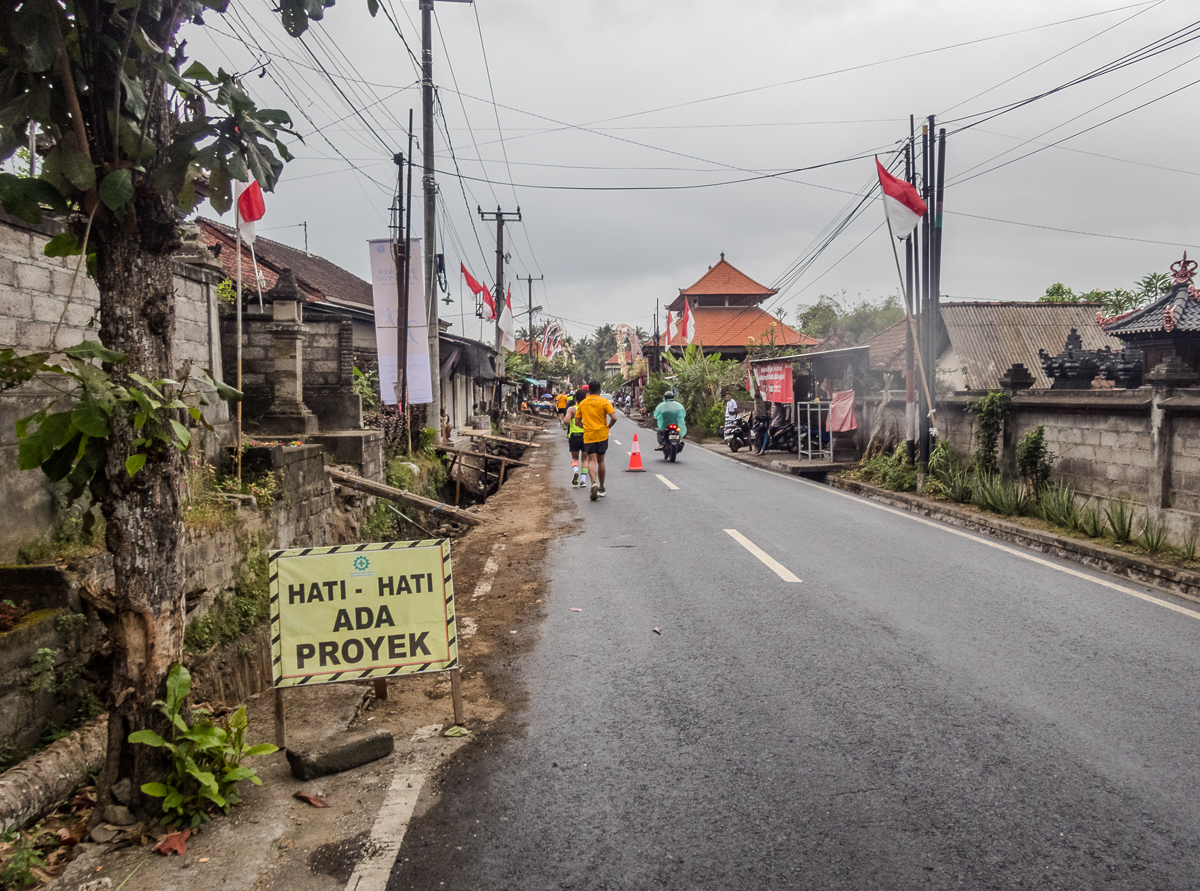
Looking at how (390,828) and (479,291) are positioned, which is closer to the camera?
(390,828)

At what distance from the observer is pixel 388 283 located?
49.9ft

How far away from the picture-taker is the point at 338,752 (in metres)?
3.98

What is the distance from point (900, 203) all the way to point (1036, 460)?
4.80m

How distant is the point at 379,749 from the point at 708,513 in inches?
323

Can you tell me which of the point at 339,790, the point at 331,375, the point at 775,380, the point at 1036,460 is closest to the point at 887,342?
the point at 775,380

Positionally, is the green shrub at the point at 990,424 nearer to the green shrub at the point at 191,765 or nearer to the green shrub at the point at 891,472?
the green shrub at the point at 891,472

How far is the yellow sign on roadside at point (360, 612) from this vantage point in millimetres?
4320

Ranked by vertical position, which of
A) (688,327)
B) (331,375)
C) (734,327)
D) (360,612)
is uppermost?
(734,327)

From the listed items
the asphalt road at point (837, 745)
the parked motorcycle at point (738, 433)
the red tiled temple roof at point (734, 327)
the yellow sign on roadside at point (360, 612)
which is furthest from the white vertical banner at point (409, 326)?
the red tiled temple roof at point (734, 327)

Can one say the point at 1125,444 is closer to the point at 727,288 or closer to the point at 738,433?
the point at 738,433

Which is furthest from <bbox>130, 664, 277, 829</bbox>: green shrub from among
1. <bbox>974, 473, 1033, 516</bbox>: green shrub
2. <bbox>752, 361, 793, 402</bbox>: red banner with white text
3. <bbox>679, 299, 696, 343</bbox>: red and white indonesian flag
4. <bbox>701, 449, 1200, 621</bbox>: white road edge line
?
<bbox>679, 299, 696, 343</bbox>: red and white indonesian flag

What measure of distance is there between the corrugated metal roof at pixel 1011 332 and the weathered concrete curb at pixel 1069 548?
15.8 m

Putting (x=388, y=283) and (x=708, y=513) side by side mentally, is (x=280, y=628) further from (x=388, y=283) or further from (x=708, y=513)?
(x=388, y=283)

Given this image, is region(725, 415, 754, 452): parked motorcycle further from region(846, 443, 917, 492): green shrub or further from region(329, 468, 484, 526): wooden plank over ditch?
region(329, 468, 484, 526): wooden plank over ditch
